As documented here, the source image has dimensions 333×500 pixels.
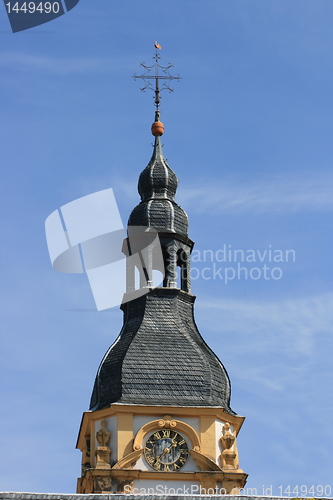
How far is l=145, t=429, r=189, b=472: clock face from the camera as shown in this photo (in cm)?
7225

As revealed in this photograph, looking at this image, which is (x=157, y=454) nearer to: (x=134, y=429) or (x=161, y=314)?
(x=134, y=429)

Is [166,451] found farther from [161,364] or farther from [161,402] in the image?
[161,364]

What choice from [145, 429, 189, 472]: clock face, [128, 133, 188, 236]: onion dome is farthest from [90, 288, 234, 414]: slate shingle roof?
[128, 133, 188, 236]: onion dome

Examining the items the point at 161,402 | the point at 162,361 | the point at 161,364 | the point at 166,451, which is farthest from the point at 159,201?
the point at 166,451

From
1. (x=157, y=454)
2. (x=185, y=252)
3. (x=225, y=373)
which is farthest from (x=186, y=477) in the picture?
(x=185, y=252)

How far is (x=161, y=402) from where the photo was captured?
242ft

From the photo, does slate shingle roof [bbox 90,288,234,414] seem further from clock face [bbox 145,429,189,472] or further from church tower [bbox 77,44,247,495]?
clock face [bbox 145,429,189,472]

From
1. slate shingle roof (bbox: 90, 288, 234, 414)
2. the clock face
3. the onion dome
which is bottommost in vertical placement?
the clock face

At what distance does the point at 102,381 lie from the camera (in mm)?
75500

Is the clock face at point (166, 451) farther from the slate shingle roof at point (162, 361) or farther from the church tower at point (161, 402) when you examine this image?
the slate shingle roof at point (162, 361)

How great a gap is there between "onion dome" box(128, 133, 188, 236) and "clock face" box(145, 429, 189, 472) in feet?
35.8

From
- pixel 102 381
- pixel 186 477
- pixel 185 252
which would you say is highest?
pixel 185 252

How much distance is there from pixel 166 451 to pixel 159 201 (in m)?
13.8

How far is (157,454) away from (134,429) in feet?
4.96
